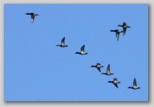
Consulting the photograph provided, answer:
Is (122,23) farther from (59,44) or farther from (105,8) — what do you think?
(59,44)

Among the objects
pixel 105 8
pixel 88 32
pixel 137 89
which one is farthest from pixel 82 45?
pixel 137 89

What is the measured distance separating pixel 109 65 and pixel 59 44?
77 cm

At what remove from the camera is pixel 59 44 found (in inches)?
242

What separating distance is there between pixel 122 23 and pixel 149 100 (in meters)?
1.16

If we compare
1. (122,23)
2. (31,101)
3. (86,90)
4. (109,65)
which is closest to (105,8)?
(122,23)

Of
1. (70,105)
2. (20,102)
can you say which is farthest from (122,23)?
(20,102)

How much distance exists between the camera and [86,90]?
614cm

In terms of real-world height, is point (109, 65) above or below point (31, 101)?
above

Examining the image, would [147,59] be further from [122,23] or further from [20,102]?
[20,102]

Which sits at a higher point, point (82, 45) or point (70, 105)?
point (82, 45)

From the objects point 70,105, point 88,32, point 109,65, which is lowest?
point 70,105

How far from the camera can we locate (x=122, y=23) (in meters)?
6.17

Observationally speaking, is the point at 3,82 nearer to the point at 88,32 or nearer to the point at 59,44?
the point at 59,44

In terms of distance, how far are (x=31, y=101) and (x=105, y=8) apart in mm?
1685
